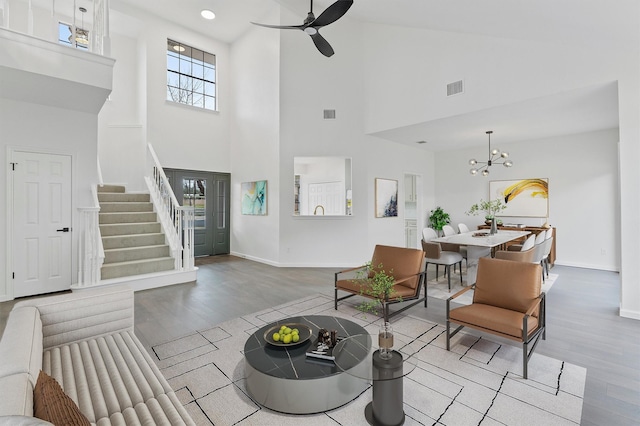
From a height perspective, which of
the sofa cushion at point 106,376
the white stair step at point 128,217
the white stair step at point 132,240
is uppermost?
the white stair step at point 128,217

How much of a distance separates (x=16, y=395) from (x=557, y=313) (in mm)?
5014

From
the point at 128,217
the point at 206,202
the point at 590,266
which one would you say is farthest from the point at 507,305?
the point at 206,202

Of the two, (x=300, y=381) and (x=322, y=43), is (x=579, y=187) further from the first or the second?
(x=300, y=381)

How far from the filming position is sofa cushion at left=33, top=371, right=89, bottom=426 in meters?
1.08

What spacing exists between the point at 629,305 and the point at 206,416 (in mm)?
4812

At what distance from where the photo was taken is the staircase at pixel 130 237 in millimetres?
5172

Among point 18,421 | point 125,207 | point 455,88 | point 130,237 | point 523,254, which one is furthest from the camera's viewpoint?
point 125,207

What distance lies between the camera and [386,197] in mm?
7402

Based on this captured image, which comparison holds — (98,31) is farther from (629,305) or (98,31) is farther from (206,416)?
(629,305)

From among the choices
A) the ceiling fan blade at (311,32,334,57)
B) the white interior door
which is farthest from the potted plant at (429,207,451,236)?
the white interior door

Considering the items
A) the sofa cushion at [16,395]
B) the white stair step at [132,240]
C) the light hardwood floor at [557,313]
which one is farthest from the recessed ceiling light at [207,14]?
the sofa cushion at [16,395]

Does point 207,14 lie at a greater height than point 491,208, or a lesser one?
greater

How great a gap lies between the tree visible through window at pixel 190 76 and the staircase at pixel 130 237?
292 centimetres

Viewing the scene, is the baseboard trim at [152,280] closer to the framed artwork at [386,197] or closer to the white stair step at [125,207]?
the white stair step at [125,207]
